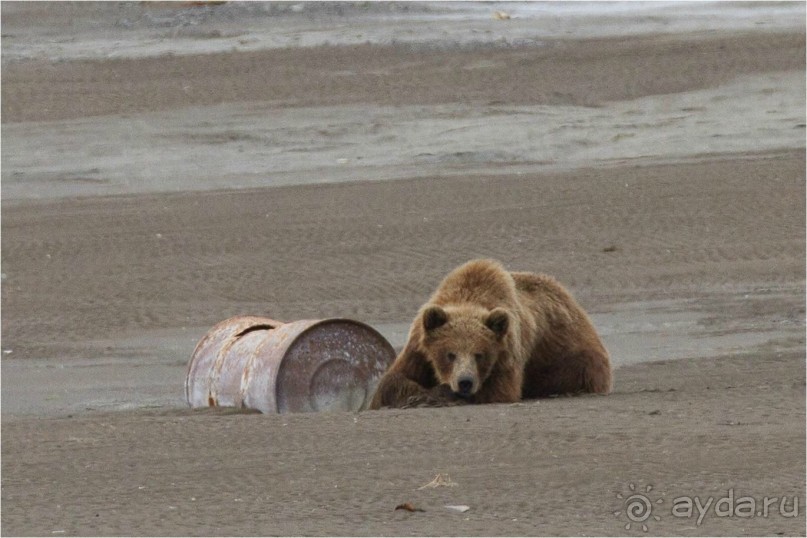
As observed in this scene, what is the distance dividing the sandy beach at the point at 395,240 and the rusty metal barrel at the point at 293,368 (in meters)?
0.31

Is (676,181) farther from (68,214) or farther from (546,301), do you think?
(546,301)

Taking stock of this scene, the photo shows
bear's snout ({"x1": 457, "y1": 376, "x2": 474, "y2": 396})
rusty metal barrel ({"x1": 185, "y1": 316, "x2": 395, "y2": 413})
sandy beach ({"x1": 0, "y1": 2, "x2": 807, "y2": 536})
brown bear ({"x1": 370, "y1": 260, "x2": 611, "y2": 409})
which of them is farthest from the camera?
rusty metal barrel ({"x1": 185, "y1": 316, "x2": 395, "y2": 413})

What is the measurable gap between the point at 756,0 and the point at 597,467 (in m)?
21.6

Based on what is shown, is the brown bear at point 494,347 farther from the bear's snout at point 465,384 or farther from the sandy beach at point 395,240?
the sandy beach at point 395,240

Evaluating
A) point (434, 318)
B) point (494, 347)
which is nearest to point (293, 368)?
point (434, 318)

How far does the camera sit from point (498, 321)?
29.6 ft

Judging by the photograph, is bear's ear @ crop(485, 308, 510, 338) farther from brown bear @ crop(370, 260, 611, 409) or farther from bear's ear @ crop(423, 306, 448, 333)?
bear's ear @ crop(423, 306, 448, 333)

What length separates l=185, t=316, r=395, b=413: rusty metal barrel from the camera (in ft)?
31.1

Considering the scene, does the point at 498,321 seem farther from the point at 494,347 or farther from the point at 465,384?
the point at 465,384

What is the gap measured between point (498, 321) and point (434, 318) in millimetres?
333

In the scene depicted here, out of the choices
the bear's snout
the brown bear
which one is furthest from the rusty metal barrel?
the bear's snout

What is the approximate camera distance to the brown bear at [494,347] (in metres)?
9.07

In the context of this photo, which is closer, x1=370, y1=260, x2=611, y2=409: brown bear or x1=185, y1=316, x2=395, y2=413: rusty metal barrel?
x1=370, y1=260, x2=611, y2=409: brown bear

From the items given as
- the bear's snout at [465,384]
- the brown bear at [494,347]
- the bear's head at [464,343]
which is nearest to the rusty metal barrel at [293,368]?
the brown bear at [494,347]
